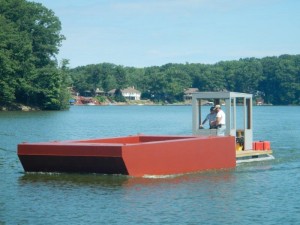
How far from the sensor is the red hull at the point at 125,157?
22.5 meters

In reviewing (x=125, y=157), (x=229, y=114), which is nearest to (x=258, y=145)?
(x=229, y=114)

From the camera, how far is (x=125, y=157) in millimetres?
22266

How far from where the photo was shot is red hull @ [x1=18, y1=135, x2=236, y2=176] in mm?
22500

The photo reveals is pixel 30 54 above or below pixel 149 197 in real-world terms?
above

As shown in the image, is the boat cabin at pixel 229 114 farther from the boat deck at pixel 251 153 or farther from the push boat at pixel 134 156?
the push boat at pixel 134 156

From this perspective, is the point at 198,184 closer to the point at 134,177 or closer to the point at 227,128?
the point at 134,177

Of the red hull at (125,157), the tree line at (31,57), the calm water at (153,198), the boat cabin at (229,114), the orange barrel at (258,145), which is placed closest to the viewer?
the calm water at (153,198)

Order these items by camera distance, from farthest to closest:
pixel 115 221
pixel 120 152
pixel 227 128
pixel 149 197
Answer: pixel 227 128
pixel 120 152
pixel 149 197
pixel 115 221

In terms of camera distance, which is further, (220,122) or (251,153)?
(251,153)

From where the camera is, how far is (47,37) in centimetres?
10512

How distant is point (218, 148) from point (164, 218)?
9056 mm

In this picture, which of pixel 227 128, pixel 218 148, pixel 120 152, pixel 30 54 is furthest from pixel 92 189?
pixel 30 54

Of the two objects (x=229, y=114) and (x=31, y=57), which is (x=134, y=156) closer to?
(x=229, y=114)

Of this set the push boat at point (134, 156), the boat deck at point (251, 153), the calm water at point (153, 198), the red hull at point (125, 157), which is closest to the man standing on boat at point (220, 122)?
the boat deck at point (251, 153)
